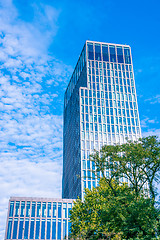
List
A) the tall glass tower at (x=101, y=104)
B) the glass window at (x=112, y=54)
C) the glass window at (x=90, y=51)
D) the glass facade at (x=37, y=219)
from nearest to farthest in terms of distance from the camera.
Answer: the glass facade at (x=37, y=219), the tall glass tower at (x=101, y=104), the glass window at (x=90, y=51), the glass window at (x=112, y=54)

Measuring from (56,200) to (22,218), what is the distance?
11.4m

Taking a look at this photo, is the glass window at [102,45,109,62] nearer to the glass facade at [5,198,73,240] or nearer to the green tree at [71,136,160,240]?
the glass facade at [5,198,73,240]

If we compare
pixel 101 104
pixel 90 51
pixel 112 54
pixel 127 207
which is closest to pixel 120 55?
pixel 112 54

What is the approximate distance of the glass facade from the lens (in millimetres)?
78312

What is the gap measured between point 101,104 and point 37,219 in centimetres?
4661

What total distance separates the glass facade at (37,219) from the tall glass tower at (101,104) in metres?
9.91

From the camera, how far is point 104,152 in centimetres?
3769

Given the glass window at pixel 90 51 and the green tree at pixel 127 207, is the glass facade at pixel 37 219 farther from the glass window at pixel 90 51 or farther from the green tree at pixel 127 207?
the glass window at pixel 90 51

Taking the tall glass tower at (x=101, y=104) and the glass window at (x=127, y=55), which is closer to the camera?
the tall glass tower at (x=101, y=104)

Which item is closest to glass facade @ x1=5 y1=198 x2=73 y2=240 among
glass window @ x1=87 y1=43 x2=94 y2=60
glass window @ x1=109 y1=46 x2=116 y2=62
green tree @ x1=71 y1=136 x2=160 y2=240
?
green tree @ x1=71 y1=136 x2=160 y2=240

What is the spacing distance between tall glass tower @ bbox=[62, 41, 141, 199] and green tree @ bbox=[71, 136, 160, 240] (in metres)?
48.2

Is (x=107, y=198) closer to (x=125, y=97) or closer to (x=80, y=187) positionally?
(x=80, y=187)

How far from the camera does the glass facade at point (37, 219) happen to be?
78312 millimetres

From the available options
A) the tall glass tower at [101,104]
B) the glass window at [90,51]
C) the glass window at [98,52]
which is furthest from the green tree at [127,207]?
the glass window at [98,52]
